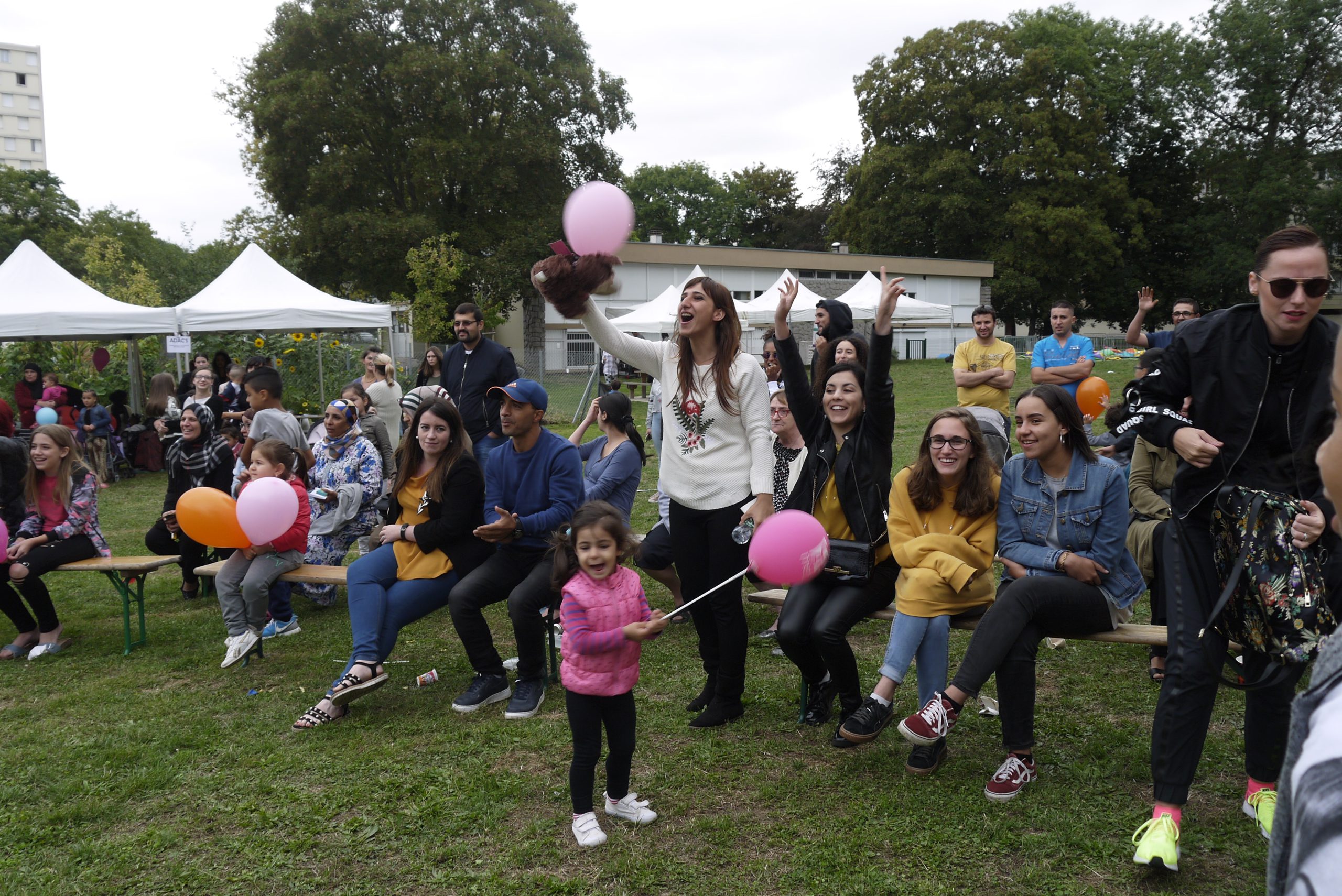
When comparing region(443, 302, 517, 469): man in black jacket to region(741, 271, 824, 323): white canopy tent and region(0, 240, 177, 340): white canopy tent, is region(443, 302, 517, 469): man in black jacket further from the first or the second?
region(741, 271, 824, 323): white canopy tent

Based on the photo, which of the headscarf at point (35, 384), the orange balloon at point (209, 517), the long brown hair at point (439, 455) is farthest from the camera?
the headscarf at point (35, 384)

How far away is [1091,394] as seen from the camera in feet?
23.3

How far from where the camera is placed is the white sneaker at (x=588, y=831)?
332 cm

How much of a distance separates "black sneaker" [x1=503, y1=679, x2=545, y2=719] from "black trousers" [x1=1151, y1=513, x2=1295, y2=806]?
2813 mm

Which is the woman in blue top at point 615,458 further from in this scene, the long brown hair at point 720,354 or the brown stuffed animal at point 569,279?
the brown stuffed animal at point 569,279

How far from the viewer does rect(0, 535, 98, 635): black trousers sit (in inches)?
233

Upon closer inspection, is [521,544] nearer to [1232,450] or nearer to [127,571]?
[127,571]

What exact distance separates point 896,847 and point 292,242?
29758 mm

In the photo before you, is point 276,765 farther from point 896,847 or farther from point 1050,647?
point 1050,647

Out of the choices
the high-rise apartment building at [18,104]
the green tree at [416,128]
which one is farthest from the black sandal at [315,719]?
the high-rise apartment building at [18,104]

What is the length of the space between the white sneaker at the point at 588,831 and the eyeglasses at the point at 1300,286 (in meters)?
Result: 2.90

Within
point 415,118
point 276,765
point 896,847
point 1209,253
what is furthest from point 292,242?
point 1209,253

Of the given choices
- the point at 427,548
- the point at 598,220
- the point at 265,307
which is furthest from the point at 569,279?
the point at 265,307

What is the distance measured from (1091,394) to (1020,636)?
4.16 m
